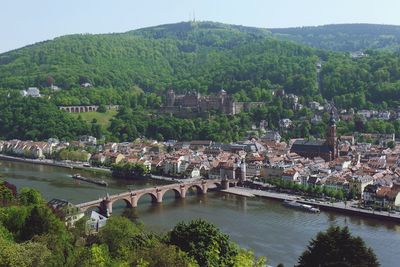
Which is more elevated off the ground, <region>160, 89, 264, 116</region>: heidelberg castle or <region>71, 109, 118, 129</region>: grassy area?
<region>160, 89, 264, 116</region>: heidelberg castle

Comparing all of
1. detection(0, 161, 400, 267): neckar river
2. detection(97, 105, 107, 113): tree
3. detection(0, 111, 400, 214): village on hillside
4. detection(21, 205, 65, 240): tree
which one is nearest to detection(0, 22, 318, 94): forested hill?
detection(97, 105, 107, 113): tree

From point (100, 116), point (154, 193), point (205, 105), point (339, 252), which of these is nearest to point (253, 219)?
point (154, 193)

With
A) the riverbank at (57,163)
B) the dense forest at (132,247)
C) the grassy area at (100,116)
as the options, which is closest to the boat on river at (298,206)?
the dense forest at (132,247)

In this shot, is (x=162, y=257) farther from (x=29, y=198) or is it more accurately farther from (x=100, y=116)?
(x=100, y=116)

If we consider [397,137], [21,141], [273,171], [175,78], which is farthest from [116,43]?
[273,171]

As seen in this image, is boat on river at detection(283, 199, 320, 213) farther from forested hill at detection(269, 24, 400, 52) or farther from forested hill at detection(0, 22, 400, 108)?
forested hill at detection(269, 24, 400, 52)

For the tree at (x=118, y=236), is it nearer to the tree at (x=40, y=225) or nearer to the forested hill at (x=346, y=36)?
the tree at (x=40, y=225)
